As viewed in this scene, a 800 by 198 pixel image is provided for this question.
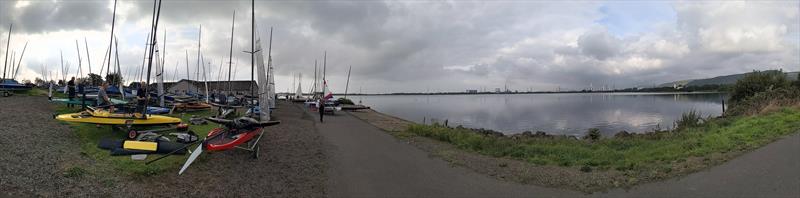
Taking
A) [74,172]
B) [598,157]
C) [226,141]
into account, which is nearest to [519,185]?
[598,157]

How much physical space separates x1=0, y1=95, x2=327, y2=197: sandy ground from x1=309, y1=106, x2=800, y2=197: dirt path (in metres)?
0.87

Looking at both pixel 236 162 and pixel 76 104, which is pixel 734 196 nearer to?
pixel 236 162

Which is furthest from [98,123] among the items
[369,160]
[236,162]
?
[369,160]

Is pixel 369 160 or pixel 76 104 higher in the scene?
pixel 76 104

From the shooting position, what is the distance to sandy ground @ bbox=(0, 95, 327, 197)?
6770 mm

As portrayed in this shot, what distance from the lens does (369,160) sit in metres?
12.1

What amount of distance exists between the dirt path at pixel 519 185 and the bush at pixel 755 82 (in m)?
37.1

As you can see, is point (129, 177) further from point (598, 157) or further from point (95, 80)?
point (95, 80)

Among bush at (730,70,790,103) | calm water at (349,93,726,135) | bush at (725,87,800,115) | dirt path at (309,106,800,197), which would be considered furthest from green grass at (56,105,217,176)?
bush at (730,70,790,103)

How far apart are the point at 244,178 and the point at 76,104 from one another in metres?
16.3

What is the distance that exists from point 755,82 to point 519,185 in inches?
1861

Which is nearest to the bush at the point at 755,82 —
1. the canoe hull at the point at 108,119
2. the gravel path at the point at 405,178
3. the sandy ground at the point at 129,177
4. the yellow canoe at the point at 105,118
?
the gravel path at the point at 405,178

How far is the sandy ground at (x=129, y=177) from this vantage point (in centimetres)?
677

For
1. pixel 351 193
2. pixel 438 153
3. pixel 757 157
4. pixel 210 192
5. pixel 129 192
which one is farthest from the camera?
pixel 438 153
